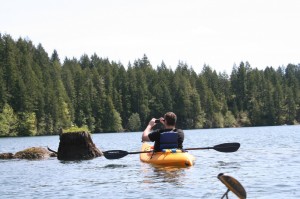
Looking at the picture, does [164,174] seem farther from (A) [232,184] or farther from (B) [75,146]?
(A) [232,184]

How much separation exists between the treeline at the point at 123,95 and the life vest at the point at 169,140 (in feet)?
256

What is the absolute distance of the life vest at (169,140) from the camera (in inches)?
804

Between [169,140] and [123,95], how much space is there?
11540 centimetres

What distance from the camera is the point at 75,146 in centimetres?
2725

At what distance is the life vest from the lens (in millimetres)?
20422

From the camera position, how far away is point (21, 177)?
1995 cm

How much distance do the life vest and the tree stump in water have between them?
6.82 meters

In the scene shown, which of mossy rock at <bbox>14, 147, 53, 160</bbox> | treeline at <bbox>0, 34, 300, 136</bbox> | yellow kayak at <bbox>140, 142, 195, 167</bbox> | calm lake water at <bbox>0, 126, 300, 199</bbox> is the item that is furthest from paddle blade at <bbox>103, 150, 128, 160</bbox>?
treeline at <bbox>0, 34, 300, 136</bbox>

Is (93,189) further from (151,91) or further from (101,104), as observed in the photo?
(151,91)

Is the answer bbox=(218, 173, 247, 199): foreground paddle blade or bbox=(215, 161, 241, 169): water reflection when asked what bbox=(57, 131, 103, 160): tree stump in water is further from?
bbox=(218, 173, 247, 199): foreground paddle blade

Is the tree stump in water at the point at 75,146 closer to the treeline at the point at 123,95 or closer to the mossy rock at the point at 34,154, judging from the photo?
the mossy rock at the point at 34,154

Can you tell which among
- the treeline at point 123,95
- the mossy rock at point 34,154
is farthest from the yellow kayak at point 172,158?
the treeline at point 123,95

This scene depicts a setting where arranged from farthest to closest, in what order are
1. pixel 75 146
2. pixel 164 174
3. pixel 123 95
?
pixel 123 95 → pixel 75 146 → pixel 164 174

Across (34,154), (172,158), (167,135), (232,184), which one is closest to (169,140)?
(167,135)
